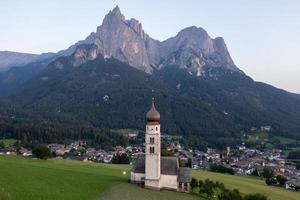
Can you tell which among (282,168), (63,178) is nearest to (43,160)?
(63,178)

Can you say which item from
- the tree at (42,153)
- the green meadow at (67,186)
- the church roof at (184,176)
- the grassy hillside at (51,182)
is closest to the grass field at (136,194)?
the green meadow at (67,186)

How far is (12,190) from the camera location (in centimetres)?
5547

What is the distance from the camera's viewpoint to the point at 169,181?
72125 mm

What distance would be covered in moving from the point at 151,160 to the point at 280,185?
42.7 meters

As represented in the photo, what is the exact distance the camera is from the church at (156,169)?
70062 millimetres

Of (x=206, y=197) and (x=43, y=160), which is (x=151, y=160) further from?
(x=43, y=160)

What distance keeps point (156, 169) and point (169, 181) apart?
371cm

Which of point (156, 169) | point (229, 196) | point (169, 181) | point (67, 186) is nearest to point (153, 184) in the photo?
point (156, 169)

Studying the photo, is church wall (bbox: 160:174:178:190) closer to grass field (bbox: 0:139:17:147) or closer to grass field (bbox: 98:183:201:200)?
grass field (bbox: 98:183:201:200)

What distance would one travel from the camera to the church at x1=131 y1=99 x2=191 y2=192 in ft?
230

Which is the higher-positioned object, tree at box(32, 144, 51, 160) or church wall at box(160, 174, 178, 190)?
tree at box(32, 144, 51, 160)

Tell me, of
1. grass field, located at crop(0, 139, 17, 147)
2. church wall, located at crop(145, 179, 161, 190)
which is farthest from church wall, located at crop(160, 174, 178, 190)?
grass field, located at crop(0, 139, 17, 147)

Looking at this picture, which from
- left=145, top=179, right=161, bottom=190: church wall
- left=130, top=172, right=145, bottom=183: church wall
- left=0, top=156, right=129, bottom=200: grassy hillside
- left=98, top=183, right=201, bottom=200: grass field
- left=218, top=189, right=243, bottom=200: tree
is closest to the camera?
left=0, top=156, right=129, bottom=200: grassy hillside

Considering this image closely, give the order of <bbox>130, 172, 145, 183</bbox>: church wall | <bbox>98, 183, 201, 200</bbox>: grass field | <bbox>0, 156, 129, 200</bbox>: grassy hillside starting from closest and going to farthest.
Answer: <bbox>0, 156, 129, 200</bbox>: grassy hillside < <bbox>98, 183, 201, 200</bbox>: grass field < <bbox>130, 172, 145, 183</bbox>: church wall
